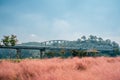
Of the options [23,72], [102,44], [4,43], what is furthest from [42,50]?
[102,44]

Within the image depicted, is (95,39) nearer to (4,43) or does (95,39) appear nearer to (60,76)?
(4,43)

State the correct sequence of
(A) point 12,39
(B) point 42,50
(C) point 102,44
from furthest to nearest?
(C) point 102,44 → (B) point 42,50 → (A) point 12,39

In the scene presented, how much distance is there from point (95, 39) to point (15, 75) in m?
154

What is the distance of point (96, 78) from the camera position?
793 cm

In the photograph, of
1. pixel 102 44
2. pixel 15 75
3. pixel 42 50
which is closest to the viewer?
pixel 15 75

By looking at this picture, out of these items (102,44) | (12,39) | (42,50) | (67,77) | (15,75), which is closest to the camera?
(67,77)

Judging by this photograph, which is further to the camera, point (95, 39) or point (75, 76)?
point (95, 39)

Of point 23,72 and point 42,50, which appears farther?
point 42,50

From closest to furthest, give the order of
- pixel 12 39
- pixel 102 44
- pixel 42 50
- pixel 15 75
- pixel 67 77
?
1. pixel 67 77
2. pixel 15 75
3. pixel 12 39
4. pixel 42 50
5. pixel 102 44

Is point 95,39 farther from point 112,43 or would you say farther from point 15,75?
point 15,75

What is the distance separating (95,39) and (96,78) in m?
156

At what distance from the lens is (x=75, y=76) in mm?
8047

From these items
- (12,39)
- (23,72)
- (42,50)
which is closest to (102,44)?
(42,50)

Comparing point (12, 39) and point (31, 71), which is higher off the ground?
point (12, 39)
